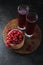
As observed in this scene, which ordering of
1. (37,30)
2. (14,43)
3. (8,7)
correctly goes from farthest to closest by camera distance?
1. (8,7)
2. (37,30)
3. (14,43)

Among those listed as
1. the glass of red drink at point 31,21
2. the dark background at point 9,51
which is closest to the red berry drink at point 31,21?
the glass of red drink at point 31,21

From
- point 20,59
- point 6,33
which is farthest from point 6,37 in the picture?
point 20,59

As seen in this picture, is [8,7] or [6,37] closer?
[6,37]

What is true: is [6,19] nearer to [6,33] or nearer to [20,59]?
[6,33]

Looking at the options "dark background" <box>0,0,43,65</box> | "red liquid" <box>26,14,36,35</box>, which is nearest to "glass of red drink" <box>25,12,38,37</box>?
"red liquid" <box>26,14,36,35</box>

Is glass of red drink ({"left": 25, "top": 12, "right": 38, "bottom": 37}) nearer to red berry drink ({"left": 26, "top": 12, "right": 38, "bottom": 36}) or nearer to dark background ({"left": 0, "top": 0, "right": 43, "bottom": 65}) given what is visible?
red berry drink ({"left": 26, "top": 12, "right": 38, "bottom": 36})

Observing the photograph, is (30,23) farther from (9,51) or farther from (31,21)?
(9,51)

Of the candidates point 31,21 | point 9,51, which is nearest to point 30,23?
point 31,21
